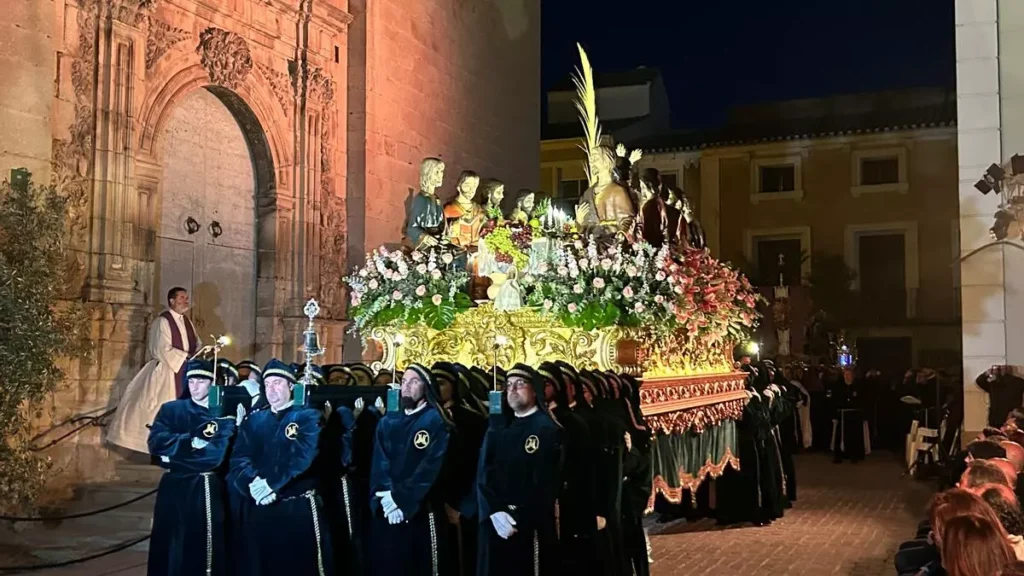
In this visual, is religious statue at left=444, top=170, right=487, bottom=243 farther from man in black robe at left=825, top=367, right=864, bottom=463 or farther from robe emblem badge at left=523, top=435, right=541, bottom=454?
man in black robe at left=825, top=367, right=864, bottom=463

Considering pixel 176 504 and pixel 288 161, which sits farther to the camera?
pixel 288 161

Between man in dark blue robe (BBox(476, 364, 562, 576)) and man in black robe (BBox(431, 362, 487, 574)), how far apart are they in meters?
0.29

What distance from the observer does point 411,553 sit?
628cm

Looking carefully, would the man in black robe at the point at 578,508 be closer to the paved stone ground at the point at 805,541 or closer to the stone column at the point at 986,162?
the paved stone ground at the point at 805,541

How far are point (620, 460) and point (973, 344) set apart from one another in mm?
5301

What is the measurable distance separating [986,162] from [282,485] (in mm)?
7728

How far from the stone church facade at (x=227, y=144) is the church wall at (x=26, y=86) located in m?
0.02

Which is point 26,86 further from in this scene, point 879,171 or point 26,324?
point 879,171

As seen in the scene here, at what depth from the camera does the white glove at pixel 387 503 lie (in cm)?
623

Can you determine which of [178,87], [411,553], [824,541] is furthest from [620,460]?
[178,87]

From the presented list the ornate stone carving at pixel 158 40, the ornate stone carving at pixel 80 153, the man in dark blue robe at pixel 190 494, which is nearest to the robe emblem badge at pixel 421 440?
the man in dark blue robe at pixel 190 494

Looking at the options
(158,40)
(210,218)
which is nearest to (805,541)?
(210,218)

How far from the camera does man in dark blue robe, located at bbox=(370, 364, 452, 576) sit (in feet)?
20.4

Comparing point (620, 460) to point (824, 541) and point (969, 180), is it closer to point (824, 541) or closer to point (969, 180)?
point (824, 541)
